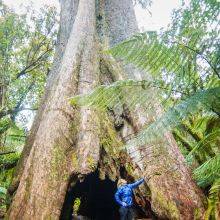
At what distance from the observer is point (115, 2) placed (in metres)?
6.58

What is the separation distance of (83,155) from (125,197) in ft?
3.92

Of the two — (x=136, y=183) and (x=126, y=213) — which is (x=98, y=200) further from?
(x=136, y=183)

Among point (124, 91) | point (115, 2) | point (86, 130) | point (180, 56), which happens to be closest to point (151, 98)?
point (124, 91)

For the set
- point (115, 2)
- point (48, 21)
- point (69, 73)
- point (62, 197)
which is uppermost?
point (48, 21)

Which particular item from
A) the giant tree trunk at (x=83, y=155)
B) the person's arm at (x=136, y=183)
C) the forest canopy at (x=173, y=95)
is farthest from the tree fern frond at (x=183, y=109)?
the person's arm at (x=136, y=183)

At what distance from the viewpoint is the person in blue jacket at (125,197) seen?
3690 mm

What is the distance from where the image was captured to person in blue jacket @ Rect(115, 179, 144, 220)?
3690mm

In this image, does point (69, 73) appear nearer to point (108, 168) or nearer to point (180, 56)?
point (108, 168)

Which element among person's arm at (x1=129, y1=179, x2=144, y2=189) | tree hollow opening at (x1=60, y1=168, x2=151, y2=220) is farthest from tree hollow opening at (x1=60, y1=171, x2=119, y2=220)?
person's arm at (x1=129, y1=179, x2=144, y2=189)

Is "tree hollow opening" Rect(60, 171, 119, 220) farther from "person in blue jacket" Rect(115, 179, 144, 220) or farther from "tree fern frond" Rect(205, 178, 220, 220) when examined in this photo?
"tree fern frond" Rect(205, 178, 220, 220)

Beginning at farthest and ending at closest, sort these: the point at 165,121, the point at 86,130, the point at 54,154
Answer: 1. the point at 86,130
2. the point at 54,154
3. the point at 165,121

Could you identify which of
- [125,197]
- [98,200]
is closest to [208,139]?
[125,197]

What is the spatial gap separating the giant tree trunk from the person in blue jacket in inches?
4.6

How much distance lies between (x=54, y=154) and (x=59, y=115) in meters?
0.54
